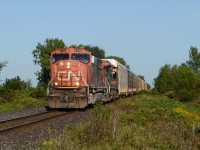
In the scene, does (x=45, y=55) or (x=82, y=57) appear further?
(x=45, y=55)

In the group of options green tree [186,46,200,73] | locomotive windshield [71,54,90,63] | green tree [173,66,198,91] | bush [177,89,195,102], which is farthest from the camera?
green tree [186,46,200,73]

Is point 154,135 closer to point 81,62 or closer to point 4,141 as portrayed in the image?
point 4,141

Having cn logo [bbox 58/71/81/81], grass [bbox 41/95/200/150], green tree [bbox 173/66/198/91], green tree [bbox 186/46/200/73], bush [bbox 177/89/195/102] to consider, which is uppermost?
green tree [bbox 186/46/200/73]

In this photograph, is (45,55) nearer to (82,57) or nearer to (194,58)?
(82,57)

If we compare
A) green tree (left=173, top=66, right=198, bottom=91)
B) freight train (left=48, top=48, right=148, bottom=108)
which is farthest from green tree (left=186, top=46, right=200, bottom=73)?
freight train (left=48, top=48, right=148, bottom=108)

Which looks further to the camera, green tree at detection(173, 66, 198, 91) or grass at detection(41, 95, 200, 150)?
green tree at detection(173, 66, 198, 91)

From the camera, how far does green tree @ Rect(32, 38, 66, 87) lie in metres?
61.0

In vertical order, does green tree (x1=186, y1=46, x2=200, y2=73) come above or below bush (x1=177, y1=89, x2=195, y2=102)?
above

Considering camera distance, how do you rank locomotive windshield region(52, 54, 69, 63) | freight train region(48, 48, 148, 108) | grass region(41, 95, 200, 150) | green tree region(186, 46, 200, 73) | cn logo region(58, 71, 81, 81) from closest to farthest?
grass region(41, 95, 200, 150) < freight train region(48, 48, 148, 108) < cn logo region(58, 71, 81, 81) < locomotive windshield region(52, 54, 69, 63) < green tree region(186, 46, 200, 73)

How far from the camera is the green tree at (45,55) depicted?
61.0 m

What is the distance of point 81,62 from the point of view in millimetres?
23281

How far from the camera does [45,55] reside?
61531 millimetres

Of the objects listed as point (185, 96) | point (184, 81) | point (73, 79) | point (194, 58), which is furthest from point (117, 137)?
point (194, 58)

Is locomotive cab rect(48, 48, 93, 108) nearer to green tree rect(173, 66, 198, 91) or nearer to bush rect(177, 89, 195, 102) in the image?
bush rect(177, 89, 195, 102)
